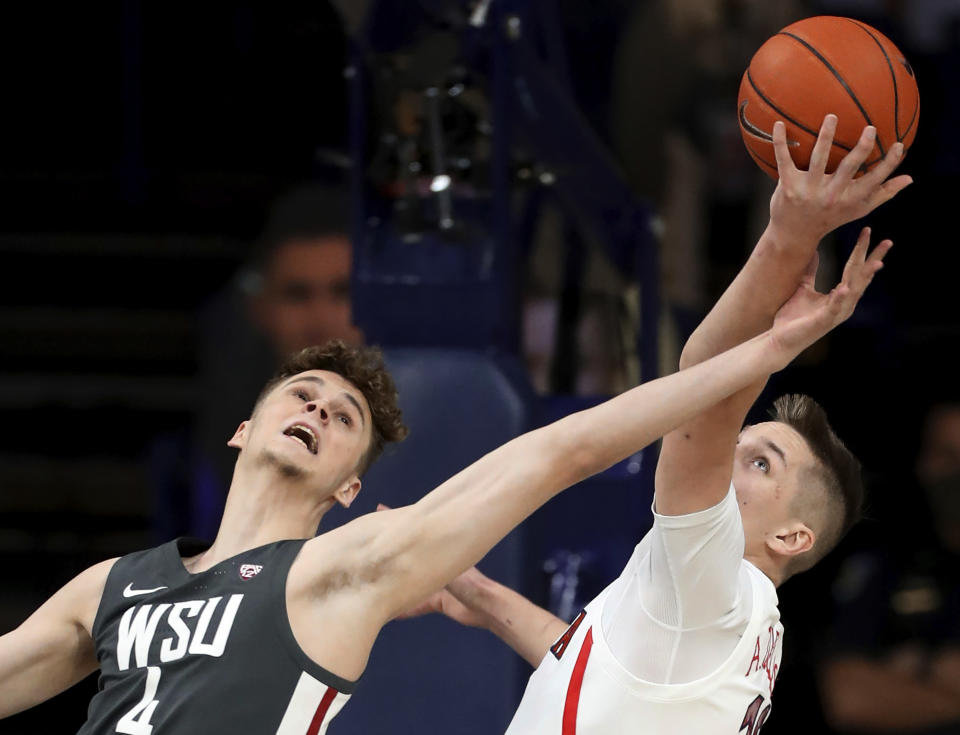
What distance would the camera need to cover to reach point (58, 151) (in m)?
8.79

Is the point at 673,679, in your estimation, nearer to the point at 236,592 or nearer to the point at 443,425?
the point at 236,592

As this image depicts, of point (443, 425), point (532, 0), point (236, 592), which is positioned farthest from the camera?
point (532, 0)

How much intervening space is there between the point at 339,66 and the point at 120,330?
212 centimetres

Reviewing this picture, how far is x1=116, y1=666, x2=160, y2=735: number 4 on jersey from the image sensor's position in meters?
2.29

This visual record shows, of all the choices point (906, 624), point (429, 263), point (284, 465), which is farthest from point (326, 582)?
point (906, 624)

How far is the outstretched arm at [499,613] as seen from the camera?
2949 millimetres

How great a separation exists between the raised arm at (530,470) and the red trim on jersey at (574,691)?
35 cm

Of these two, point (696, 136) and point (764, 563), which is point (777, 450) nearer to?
point (764, 563)

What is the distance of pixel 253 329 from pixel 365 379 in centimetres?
418

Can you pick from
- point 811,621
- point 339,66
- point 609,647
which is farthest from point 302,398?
point 339,66

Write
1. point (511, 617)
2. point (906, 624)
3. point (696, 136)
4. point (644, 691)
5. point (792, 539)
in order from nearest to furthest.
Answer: point (644, 691) < point (792, 539) < point (511, 617) < point (906, 624) < point (696, 136)

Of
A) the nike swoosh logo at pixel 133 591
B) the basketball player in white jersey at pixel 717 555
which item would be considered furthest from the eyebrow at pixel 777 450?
the nike swoosh logo at pixel 133 591

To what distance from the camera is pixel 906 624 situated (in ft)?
18.9

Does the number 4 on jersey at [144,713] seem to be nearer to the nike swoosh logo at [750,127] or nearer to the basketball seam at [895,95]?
the nike swoosh logo at [750,127]
